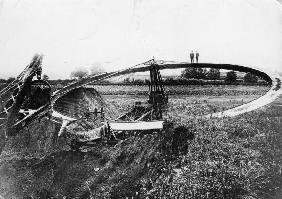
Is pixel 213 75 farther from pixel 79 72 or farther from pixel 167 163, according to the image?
pixel 167 163

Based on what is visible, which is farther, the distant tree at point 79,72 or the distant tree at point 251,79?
the distant tree at point 79,72

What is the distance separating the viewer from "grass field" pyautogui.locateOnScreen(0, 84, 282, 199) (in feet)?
40.0

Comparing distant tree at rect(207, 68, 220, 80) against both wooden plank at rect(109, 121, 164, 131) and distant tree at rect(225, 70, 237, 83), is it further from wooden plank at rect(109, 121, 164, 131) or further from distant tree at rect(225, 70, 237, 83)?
wooden plank at rect(109, 121, 164, 131)

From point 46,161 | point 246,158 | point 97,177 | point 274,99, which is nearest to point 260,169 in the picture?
point 246,158

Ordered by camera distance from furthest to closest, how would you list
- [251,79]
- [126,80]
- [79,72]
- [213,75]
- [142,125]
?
1. [126,80]
2. [79,72]
3. [213,75]
4. [251,79]
5. [142,125]

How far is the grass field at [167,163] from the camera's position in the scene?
40.0ft

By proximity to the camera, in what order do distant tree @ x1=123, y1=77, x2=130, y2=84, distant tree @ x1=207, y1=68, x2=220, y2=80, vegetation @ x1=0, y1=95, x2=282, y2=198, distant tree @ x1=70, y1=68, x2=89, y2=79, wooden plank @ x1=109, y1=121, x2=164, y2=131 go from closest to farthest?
wooden plank @ x1=109, y1=121, x2=164, y2=131 < vegetation @ x1=0, y1=95, x2=282, y2=198 < distant tree @ x1=207, y1=68, x2=220, y2=80 < distant tree @ x1=70, y1=68, x2=89, y2=79 < distant tree @ x1=123, y1=77, x2=130, y2=84

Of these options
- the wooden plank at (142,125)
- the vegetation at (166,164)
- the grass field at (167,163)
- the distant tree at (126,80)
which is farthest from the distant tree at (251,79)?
the wooden plank at (142,125)

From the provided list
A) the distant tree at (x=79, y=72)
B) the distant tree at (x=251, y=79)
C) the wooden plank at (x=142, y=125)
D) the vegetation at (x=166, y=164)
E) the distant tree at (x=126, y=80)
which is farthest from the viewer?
the distant tree at (x=126, y=80)

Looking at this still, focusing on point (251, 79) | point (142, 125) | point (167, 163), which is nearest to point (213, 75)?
point (251, 79)

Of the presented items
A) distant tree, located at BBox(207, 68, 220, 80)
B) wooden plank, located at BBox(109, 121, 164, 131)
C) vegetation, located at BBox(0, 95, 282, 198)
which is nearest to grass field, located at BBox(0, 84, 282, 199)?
vegetation, located at BBox(0, 95, 282, 198)

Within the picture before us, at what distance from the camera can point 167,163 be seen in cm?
1379

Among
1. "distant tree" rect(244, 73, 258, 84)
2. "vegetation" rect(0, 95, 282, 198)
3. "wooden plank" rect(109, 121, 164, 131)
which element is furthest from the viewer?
"distant tree" rect(244, 73, 258, 84)

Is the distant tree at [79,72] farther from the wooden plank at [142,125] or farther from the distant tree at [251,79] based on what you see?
the wooden plank at [142,125]
